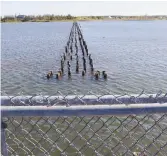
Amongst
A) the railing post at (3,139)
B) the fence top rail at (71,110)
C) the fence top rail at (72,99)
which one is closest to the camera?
the fence top rail at (71,110)

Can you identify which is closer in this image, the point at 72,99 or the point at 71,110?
the point at 71,110

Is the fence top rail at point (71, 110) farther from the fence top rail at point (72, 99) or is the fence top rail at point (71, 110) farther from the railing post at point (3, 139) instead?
the fence top rail at point (72, 99)

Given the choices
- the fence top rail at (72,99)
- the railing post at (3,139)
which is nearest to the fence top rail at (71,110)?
the railing post at (3,139)

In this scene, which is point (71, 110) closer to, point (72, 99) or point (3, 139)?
→ point (72, 99)

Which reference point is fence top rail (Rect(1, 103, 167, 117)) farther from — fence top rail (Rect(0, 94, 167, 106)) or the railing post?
fence top rail (Rect(0, 94, 167, 106))

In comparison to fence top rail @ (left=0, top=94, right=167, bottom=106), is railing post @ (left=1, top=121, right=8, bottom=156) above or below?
below

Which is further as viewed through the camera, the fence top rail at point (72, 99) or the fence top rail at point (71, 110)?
the fence top rail at point (72, 99)

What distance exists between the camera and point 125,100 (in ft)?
10.2

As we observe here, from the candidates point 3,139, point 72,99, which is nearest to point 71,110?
point 72,99

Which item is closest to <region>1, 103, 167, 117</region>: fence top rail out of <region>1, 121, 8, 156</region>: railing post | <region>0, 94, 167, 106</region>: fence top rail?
<region>1, 121, 8, 156</region>: railing post

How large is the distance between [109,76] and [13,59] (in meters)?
13.6

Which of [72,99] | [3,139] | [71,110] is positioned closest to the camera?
[71,110]

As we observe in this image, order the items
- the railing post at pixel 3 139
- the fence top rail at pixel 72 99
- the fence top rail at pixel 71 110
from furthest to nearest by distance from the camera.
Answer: the fence top rail at pixel 72 99 < the railing post at pixel 3 139 < the fence top rail at pixel 71 110

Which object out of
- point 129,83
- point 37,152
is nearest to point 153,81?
point 129,83
